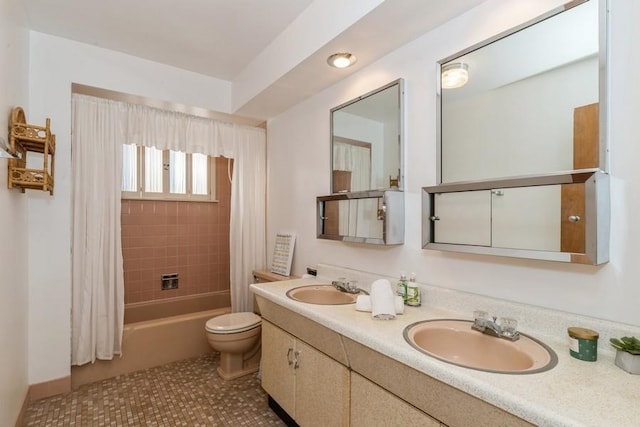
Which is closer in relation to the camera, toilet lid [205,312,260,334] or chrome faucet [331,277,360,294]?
chrome faucet [331,277,360,294]

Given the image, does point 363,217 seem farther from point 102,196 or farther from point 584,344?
point 102,196

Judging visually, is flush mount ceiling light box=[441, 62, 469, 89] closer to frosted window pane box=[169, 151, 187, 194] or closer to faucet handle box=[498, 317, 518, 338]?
faucet handle box=[498, 317, 518, 338]

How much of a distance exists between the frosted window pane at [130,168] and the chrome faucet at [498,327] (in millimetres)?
3245

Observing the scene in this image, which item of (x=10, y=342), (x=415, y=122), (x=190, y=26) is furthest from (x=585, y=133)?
(x=10, y=342)

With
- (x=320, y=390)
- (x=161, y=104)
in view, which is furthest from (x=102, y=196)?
(x=320, y=390)

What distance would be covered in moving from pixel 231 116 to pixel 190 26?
0.95m

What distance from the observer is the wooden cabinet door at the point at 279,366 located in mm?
1752

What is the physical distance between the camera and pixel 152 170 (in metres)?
3.31

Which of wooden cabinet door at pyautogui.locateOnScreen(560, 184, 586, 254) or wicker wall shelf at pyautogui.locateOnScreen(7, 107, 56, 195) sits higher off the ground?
wicker wall shelf at pyautogui.locateOnScreen(7, 107, 56, 195)

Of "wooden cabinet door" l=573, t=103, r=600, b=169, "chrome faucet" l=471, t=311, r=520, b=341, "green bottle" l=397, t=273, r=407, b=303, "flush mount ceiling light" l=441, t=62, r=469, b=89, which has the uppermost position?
"flush mount ceiling light" l=441, t=62, r=469, b=89

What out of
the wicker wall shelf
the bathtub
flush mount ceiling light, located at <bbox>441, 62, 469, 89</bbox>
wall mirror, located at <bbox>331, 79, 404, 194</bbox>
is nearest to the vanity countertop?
wall mirror, located at <bbox>331, 79, 404, 194</bbox>

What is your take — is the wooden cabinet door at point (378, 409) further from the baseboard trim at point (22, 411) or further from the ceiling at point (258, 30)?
the baseboard trim at point (22, 411)

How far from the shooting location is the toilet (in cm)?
237

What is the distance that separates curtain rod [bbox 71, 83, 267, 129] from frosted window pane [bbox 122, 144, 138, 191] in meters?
0.81
